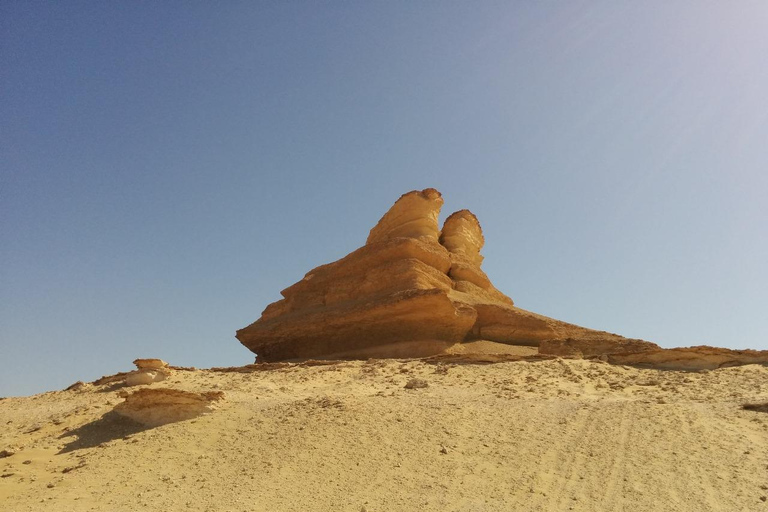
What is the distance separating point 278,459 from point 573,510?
14.4 ft

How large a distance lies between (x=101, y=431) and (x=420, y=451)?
6.62 meters

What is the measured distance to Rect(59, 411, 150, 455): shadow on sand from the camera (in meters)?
9.68

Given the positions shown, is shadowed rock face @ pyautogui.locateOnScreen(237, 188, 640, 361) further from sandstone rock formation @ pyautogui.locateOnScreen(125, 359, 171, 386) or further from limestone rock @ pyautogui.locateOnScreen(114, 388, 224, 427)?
limestone rock @ pyautogui.locateOnScreen(114, 388, 224, 427)

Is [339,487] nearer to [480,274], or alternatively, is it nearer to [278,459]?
[278,459]

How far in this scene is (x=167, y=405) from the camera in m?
10.3

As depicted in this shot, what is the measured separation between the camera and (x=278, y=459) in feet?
26.6

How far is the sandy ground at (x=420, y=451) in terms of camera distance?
669 cm

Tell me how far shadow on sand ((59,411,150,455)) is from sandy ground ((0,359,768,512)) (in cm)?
4

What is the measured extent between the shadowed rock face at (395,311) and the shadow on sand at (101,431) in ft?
33.9

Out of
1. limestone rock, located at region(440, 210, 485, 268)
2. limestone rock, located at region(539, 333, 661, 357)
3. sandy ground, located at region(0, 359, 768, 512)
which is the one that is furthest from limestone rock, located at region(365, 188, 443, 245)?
sandy ground, located at region(0, 359, 768, 512)

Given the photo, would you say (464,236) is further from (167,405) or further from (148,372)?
(167,405)

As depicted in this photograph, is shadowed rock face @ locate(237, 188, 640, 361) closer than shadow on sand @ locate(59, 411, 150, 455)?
No

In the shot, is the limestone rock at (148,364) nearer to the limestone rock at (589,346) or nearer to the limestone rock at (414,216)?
the limestone rock at (589,346)

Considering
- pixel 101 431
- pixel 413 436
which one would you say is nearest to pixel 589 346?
pixel 413 436
